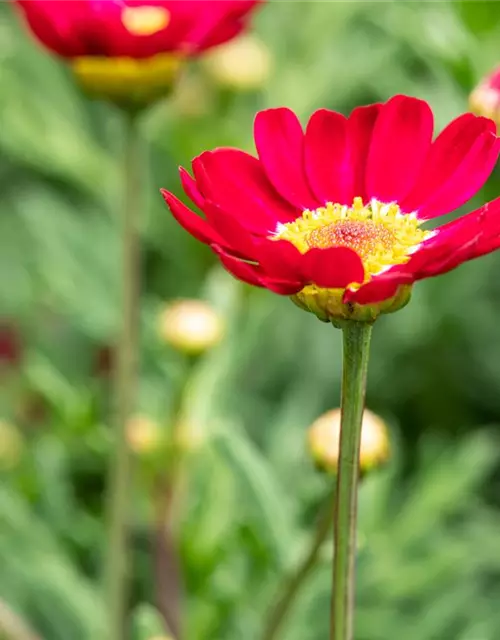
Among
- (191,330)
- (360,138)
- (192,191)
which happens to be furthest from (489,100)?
(191,330)

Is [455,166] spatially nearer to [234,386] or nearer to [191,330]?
[191,330]

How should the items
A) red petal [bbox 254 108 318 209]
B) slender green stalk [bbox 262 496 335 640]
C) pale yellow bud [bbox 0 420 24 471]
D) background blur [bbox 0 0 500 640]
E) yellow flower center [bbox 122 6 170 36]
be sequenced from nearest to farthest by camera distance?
red petal [bbox 254 108 318 209]
slender green stalk [bbox 262 496 335 640]
yellow flower center [bbox 122 6 170 36]
background blur [bbox 0 0 500 640]
pale yellow bud [bbox 0 420 24 471]

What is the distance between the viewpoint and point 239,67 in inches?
49.0

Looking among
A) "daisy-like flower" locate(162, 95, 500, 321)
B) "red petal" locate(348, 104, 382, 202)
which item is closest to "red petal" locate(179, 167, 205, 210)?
"daisy-like flower" locate(162, 95, 500, 321)

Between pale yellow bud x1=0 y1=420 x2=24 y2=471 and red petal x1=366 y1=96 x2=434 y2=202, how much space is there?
2.03 ft

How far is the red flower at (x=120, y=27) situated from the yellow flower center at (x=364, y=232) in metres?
0.23

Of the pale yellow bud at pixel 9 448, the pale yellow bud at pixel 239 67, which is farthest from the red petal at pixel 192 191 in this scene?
the pale yellow bud at pixel 239 67

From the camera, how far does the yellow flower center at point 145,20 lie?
0.70m

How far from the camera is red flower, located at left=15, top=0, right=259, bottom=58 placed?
69 cm

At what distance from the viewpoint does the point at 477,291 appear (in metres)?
1.24

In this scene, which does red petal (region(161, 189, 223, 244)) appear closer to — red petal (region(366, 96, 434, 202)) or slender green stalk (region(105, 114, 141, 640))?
red petal (region(366, 96, 434, 202))

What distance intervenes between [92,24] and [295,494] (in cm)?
49

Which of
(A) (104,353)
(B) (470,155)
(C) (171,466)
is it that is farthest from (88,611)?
(B) (470,155)

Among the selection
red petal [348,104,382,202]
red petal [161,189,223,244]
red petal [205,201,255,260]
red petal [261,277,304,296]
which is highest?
red petal [348,104,382,202]
